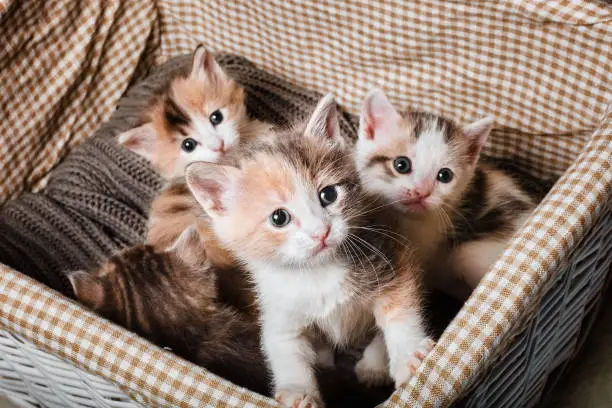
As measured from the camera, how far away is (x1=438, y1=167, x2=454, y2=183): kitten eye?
4.53 ft

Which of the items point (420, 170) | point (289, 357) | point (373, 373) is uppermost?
point (420, 170)

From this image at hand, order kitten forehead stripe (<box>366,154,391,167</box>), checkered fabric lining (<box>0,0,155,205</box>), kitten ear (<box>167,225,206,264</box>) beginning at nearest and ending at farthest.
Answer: kitten ear (<box>167,225,206,264</box>), kitten forehead stripe (<box>366,154,391,167</box>), checkered fabric lining (<box>0,0,155,205</box>)

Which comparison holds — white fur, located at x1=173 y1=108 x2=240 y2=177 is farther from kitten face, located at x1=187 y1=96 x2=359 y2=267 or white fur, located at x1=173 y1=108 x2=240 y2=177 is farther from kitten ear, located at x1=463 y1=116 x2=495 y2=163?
kitten ear, located at x1=463 y1=116 x2=495 y2=163

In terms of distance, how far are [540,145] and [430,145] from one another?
45 centimetres

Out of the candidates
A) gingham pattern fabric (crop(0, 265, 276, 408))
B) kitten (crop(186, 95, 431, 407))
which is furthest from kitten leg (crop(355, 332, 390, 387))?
gingham pattern fabric (crop(0, 265, 276, 408))

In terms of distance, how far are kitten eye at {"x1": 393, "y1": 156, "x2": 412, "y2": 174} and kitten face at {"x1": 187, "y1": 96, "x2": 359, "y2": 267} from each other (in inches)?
7.7

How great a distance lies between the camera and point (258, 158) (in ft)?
3.74

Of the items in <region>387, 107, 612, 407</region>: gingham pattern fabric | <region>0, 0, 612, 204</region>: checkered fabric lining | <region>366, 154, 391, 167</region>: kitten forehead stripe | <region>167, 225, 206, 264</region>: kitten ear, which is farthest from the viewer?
<region>0, 0, 612, 204</region>: checkered fabric lining

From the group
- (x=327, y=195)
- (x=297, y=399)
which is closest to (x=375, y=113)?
(x=327, y=195)

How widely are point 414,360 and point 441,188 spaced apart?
41 centimetres

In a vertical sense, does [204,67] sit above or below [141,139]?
above

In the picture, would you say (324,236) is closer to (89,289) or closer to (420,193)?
(420,193)

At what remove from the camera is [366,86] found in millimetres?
1862

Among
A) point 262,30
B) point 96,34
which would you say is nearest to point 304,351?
point 262,30
